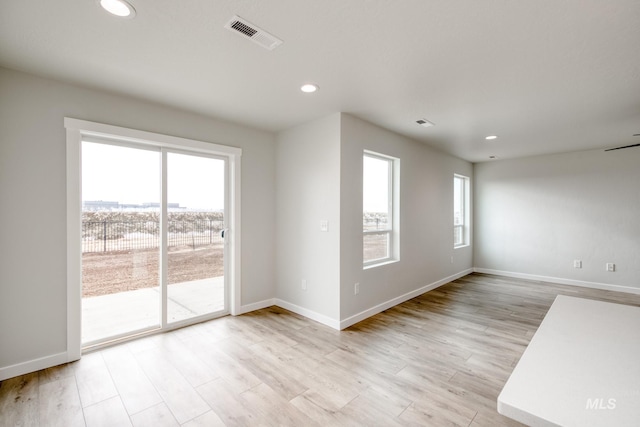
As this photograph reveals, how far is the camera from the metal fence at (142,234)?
9.48 ft

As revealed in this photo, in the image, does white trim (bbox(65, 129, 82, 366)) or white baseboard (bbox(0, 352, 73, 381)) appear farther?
white trim (bbox(65, 129, 82, 366))

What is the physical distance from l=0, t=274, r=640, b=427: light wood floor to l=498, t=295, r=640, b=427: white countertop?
1.08 meters

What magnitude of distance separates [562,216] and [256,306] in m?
5.97

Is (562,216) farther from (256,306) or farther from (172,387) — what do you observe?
(172,387)

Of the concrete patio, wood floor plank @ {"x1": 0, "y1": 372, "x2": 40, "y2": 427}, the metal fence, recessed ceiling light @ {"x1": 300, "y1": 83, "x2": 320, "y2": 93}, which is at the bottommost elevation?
wood floor plank @ {"x1": 0, "y1": 372, "x2": 40, "y2": 427}

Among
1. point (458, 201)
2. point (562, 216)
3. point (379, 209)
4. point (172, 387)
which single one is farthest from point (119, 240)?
point (562, 216)

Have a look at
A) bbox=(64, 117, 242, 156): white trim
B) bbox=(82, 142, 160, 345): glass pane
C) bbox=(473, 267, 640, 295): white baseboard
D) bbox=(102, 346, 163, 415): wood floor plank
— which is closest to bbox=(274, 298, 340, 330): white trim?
bbox=(82, 142, 160, 345): glass pane

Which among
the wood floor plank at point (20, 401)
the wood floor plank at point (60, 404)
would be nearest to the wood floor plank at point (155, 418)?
the wood floor plank at point (60, 404)

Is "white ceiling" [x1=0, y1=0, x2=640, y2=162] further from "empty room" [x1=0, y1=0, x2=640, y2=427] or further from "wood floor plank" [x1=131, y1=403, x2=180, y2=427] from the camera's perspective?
"wood floor plank" [x1=131, y1=403, x2=180, y2=427]

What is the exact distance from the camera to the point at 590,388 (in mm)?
828

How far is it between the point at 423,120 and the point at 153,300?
3.97 m

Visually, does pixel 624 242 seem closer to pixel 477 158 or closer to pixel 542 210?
pixel 542 210

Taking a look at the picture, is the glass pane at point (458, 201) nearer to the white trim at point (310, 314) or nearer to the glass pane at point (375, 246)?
the glass pane at point (375, 246)

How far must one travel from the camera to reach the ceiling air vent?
1.80 m
